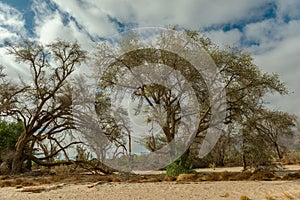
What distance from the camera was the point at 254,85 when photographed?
15195 millimetres

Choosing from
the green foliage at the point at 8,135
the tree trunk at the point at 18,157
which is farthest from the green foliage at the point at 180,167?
the green foliage at the point at 8,135

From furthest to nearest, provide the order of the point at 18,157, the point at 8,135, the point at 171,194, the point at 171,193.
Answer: the point at 8,135, the point at 18,157, the point at 171,193, the point at 171,194

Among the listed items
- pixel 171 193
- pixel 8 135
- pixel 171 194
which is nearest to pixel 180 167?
pixel 171 193

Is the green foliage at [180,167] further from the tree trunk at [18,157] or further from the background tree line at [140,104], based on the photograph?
the tree trunk at [18,157]

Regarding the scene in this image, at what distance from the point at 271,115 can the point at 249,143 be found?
199cm

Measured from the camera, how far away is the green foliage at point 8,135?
69.1 feet

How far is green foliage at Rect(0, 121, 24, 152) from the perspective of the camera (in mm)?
21075

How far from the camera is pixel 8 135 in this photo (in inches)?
854

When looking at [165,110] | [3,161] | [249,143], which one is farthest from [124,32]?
[3,161]

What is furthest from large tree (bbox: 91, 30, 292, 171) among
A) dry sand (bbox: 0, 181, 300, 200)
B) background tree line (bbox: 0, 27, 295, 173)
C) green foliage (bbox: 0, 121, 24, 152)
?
green foliage (bbox: 0, 121, 24, 152)

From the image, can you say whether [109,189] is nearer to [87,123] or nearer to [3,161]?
[87,123]

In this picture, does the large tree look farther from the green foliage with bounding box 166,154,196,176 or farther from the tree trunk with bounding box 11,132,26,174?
the tree trunk with bounding box 11,132,26,174

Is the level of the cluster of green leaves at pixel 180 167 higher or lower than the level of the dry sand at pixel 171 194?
higher

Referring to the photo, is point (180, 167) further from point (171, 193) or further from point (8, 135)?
point (8, 135)
